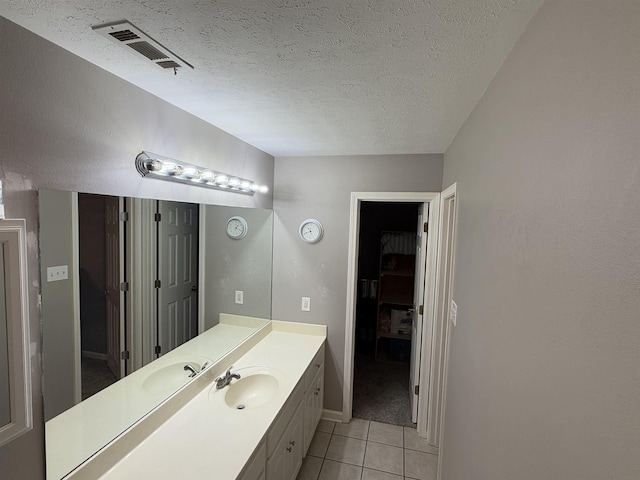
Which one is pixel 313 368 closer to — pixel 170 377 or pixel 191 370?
pixel 191 370

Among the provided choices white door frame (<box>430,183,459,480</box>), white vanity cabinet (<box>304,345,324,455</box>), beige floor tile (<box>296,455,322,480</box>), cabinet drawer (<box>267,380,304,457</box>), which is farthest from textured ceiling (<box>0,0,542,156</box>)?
beige floor tile (<box>296,455,322,480</box>)

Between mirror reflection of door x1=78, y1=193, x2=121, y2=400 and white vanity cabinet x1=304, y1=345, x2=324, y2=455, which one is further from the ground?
mirror reflection of door x1=78, y1=193, x2=121, y2=400

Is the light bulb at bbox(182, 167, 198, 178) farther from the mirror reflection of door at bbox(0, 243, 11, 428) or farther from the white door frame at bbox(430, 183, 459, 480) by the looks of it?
the white door frame at bbox(430, 183, 459, 480)

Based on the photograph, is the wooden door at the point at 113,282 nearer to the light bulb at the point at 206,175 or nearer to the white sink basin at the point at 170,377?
the white sink basin at the point at 170,377

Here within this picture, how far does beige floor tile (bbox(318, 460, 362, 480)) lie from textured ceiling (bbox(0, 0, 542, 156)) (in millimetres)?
2419

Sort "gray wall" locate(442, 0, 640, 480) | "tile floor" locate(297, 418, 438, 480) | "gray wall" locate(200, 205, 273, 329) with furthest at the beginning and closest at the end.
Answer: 1. "tile floor" locate(297, 418, 438, 480)
2. "gray wall" locate(200, 205, 273, 329)
3. "gray wall" locate(442, 0, 640, 480)

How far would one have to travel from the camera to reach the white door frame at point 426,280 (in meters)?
2.53

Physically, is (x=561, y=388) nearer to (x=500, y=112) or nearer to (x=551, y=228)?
(x=551, y=228)

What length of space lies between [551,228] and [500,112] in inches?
23.2

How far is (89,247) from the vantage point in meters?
1.22

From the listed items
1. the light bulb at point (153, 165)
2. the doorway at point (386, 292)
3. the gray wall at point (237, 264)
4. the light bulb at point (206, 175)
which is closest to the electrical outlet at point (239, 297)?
the gray wall at point (237, 264)

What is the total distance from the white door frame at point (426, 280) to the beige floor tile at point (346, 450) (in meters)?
0.24

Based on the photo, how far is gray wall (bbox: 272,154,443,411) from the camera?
2604mm

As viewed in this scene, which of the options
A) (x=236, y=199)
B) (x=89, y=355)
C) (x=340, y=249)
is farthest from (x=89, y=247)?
(x=340, y=249)
